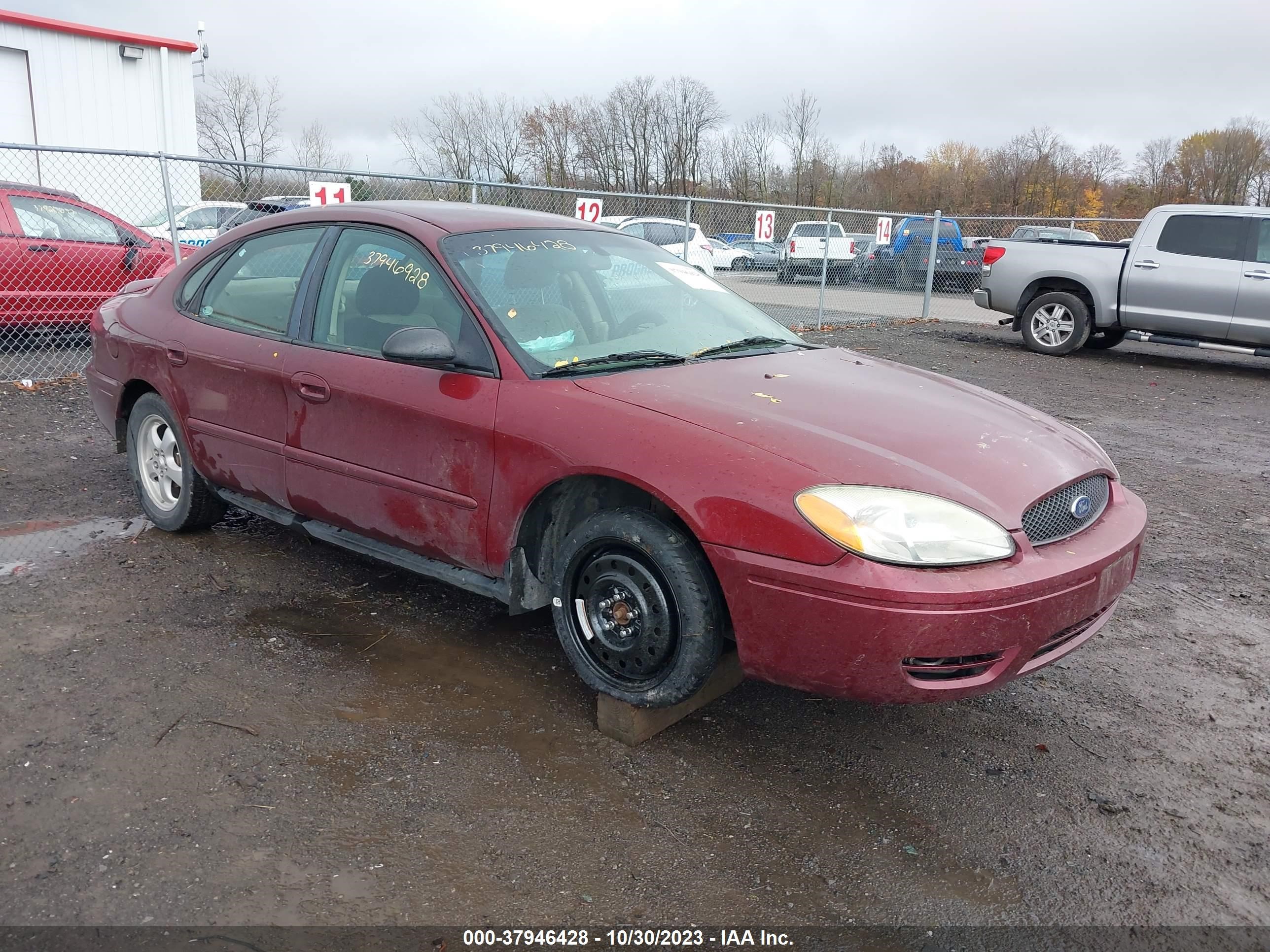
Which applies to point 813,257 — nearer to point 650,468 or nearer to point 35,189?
point 35,189

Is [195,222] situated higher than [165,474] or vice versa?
[195,222]

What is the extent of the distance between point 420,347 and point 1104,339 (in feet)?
41.6

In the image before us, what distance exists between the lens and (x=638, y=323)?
378cm

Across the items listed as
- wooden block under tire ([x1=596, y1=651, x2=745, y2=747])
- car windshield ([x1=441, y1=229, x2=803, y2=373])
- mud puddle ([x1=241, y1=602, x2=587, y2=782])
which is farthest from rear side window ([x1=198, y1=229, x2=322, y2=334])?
wooden block under tire ([x1=596, y1=651, x2=745, y2=747])

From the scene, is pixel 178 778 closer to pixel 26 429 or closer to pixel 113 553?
pixel 113 553

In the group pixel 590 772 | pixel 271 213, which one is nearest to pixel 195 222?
pixel 271 213

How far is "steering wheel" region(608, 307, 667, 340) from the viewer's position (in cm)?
369

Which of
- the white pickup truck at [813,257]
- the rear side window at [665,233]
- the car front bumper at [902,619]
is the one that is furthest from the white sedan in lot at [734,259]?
the car front bumper at [902,619]

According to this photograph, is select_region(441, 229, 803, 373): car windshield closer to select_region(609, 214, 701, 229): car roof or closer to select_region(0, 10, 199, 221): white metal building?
select_region(609, 214, 701, 229): car roof

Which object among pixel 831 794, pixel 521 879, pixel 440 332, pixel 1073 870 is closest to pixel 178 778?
pixel 521 879

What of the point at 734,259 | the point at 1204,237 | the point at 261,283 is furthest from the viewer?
the point at 734,259

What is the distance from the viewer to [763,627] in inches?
108

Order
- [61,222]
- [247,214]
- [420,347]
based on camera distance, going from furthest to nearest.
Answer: [247,214] < [61,222] < [420,347]

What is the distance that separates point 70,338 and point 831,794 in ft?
31.6
